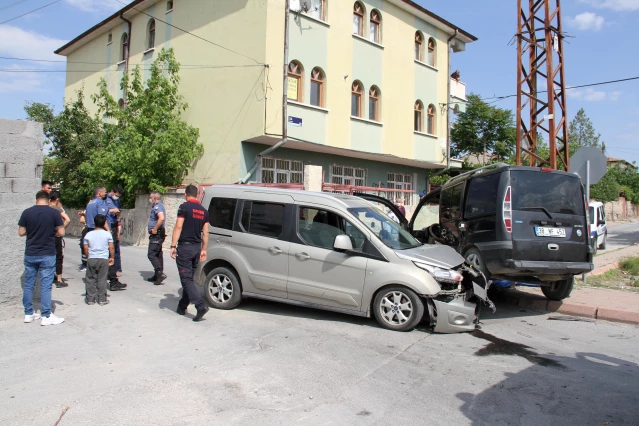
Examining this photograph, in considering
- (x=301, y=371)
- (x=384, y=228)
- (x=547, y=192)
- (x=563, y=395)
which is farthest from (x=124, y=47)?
(x=563, y=395)

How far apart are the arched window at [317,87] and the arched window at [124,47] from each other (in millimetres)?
10180

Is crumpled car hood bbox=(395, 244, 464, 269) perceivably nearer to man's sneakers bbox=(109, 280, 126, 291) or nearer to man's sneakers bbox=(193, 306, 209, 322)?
man's sneakers bbox=(193, 306, 209, 322)

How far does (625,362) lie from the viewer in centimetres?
523

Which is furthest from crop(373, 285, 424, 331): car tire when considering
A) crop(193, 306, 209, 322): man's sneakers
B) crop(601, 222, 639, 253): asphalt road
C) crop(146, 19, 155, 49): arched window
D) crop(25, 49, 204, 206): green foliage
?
Answer: crop(146, 19, 155, 49): arched window

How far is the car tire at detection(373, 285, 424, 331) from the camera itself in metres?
6.00

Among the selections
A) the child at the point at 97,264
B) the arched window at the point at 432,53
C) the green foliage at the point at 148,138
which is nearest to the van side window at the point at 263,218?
the child at the point at 97,264

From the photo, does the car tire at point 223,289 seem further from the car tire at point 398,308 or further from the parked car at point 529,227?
the parked car at point 529,227

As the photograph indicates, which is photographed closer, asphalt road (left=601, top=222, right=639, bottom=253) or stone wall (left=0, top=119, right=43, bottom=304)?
stone wall (left=0, top=119, right=43, bottom=304)

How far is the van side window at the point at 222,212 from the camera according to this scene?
7227 millimetres

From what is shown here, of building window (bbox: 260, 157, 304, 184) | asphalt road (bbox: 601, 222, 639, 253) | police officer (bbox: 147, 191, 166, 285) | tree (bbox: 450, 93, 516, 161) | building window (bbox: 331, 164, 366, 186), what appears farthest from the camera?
tree (bbox: 450, 93, 516, 161)

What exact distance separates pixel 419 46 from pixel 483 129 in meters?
6.33

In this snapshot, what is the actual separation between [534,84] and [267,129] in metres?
10.2

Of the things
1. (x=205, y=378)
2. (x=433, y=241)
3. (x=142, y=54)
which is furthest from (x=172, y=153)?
(x=205, y=378)

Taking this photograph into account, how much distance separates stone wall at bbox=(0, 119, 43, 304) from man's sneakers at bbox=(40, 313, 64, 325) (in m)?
0.77
